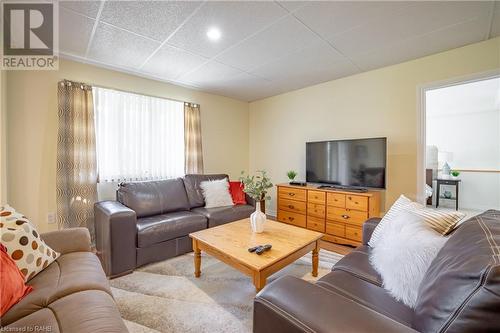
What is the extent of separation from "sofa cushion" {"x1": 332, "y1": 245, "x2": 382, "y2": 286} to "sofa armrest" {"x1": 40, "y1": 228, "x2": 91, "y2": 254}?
183cm

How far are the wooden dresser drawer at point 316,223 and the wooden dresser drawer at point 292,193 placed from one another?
0.32 metres

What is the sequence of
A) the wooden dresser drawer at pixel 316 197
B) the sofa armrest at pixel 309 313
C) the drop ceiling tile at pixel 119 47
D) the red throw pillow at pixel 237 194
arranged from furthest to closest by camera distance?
the red throw pillow at pixel 237 194 → the wooden dresser drawer at pixel 316 197 → the drop ceiling tile at pixel 119 47 → the sofa armrest at pixel 309 313

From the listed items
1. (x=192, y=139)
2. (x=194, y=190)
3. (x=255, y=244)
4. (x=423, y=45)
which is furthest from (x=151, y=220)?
(x=423, y=45)

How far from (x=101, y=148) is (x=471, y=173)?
7511 millimetres

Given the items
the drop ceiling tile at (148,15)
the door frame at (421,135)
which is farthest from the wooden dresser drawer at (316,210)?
the drop ceiling tile at (148,15)

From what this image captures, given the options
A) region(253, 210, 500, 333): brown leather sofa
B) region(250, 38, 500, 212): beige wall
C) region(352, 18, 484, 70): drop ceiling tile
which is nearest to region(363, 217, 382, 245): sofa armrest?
region(253, 210, 500, 333): brown leather sofa

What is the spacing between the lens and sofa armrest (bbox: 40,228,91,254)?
4.99 ft

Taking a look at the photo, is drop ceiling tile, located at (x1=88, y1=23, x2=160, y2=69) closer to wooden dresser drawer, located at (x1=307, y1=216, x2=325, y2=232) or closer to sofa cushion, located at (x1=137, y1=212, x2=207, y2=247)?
sofa cushion, located at (x1=137, y1=212, x2=207, y2=247)

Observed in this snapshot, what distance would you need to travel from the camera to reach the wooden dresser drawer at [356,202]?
105 inches

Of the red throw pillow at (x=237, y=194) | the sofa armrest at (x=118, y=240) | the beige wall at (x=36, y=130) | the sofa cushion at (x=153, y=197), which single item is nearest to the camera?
the sofa armrest at (x=118, y=240)

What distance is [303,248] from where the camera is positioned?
5.94 feet

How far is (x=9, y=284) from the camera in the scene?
1.02 m

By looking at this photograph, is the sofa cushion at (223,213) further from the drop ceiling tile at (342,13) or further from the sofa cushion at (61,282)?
the drop ceiling tile at (342,13)

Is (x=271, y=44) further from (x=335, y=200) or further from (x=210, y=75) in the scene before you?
(x=335, y=200)
